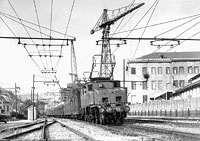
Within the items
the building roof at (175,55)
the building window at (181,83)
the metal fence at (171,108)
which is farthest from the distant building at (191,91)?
the building roof at (175,55)

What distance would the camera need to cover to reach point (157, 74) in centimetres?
8088

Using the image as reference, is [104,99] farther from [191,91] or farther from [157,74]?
[157,74]

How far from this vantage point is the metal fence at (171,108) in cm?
3469

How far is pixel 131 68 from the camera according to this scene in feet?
262

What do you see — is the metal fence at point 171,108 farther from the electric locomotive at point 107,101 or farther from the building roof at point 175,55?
the building roof at point 175,55

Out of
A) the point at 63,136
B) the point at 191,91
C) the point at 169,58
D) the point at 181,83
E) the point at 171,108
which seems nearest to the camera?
the point at 63,136

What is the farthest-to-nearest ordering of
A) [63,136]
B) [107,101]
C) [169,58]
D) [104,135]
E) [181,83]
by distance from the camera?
[169,58] → [181,83] → [107,101] → [63,136] → [104,135]

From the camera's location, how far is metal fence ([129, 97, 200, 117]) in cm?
3469

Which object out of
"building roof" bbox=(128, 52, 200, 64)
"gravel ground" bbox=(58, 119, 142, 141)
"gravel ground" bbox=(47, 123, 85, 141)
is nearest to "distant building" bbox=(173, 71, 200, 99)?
"building roof" bbox=(128, 52, 200, 64)

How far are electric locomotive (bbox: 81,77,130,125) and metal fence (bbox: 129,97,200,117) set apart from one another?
11596 mm

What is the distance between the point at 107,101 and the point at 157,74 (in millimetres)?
58603

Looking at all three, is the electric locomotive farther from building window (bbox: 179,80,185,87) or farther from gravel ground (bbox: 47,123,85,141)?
building window (bbox: 179,80,185,87)

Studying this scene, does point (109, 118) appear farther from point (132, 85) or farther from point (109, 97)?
point (132, 85)

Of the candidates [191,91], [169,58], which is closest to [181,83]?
[169,58]
